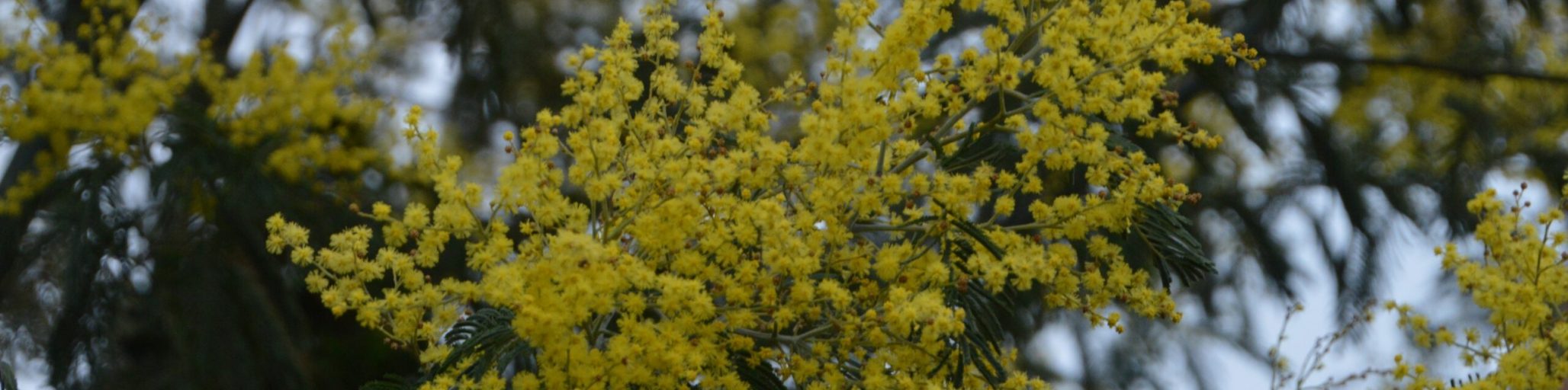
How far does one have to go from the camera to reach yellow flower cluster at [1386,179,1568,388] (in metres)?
2.79

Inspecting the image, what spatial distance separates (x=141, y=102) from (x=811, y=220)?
7.38 feet

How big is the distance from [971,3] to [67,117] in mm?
2417

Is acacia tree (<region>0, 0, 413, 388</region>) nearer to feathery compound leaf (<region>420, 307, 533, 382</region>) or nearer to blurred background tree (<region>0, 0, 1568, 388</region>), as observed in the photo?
blurred background tree (<region>0, 0, 1568, 388</region>)

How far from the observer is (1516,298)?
289 cm

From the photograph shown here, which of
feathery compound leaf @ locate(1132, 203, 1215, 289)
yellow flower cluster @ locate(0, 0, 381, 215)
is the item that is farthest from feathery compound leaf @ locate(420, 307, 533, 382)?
yellow flower cluster @ locate(0, 0, 381, 215)

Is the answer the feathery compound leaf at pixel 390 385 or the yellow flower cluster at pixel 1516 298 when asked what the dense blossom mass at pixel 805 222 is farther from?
the yellow flower cluster at pixel 1516 298

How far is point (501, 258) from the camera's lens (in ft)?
7.20

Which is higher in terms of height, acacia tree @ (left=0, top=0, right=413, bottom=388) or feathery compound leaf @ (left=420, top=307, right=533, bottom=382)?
acacia tree @ (left=0, top=0, right=413, bottom=388)

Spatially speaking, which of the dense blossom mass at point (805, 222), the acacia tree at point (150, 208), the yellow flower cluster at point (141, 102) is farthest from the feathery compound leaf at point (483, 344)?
the yellow flower cluster at point (141, 102)

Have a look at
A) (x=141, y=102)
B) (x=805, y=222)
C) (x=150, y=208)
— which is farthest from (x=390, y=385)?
(x=141, y=102)

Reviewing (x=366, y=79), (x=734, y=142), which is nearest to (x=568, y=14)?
(x=366, y=79)

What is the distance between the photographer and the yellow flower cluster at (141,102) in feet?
12.3

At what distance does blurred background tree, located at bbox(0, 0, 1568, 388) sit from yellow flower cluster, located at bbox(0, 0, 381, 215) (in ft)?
0.15

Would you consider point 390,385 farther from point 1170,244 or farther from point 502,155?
point 502,155
